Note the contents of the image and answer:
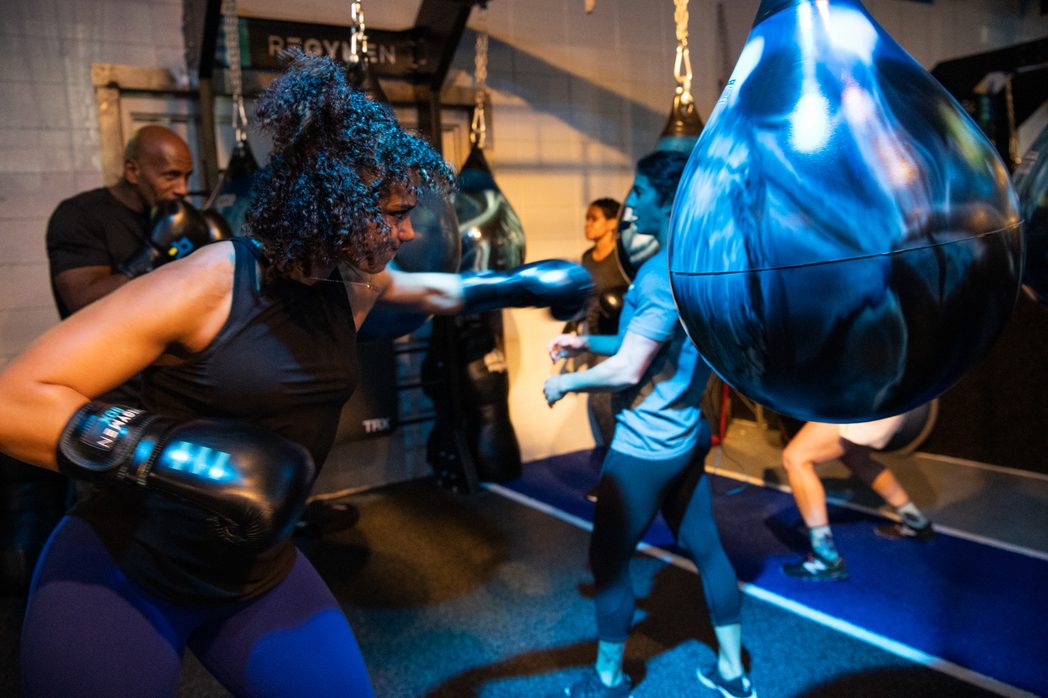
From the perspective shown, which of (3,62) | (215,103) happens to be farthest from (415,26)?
(3,62)

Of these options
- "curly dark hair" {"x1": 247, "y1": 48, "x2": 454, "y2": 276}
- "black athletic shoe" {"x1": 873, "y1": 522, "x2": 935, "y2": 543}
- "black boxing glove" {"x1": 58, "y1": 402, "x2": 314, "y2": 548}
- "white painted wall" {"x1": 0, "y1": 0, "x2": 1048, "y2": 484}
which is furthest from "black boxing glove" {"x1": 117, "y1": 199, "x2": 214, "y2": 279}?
"black athletic shoe" {"x1": 873, "y1": 522, "x2": 935, "y2": 543}

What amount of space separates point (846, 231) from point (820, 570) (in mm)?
2457

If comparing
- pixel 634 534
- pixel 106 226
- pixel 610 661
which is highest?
pixel 106 226

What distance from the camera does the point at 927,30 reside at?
→ 255 inches

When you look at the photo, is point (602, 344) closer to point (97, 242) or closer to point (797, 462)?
point (797, 462)

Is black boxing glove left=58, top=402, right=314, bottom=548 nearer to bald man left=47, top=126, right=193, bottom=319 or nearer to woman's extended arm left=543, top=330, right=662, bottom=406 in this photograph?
woman's extended arm left=543, top=330, right=662, bottom=406

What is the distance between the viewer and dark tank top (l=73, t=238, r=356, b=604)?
113cm

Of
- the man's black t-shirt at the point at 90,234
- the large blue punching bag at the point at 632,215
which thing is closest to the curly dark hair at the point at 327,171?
the large blue punching bag at the point at 632,215

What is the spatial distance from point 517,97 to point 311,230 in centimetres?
387

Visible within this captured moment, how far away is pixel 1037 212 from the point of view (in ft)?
4.19

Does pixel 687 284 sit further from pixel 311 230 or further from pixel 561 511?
pixel 561 511

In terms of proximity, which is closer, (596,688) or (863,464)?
(596,688)

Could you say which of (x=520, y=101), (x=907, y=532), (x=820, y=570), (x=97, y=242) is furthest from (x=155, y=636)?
(x=520, y=101)

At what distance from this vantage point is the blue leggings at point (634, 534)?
1919 mm
